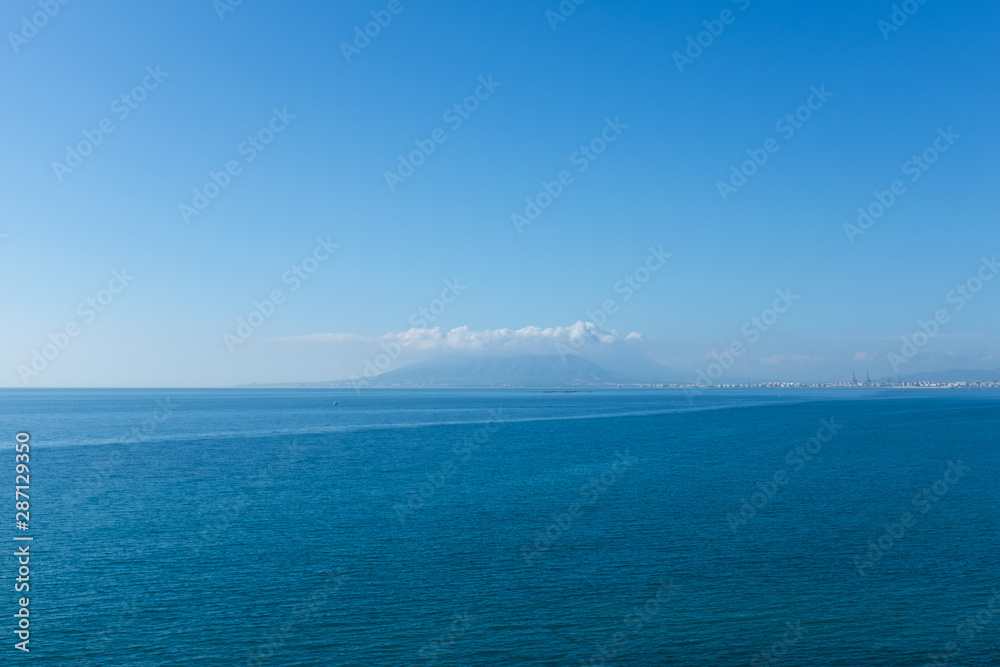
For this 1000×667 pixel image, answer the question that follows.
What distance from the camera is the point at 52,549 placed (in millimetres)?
38219

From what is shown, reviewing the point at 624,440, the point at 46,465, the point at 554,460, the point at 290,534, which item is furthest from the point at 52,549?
the point at 624,440

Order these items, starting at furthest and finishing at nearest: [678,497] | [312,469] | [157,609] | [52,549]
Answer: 1. [312,469]
2. [678,497]
3. [52,549]
4. [157,609]

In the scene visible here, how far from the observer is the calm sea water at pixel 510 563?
2667 cm

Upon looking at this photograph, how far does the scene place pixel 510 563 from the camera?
1430 inches

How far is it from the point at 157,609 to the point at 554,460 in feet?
178

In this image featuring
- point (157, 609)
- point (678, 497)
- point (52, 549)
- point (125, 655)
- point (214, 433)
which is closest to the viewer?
point (125, 655)

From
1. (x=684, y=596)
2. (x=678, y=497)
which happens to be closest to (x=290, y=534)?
(x=684, y=596)

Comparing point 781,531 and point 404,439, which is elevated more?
point 404,439

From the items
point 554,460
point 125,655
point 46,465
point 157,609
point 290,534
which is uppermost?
point 46,465

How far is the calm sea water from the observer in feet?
87.5

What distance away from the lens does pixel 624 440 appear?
10369 cm

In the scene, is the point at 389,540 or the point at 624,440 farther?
the point at 624,440

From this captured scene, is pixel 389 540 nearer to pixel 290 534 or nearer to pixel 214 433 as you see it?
pixel 290 534

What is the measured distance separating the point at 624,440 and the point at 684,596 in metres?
73.1
